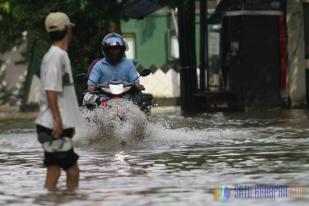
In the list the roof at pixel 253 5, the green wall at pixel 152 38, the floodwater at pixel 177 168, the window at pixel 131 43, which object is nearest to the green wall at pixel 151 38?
the green wall at pixel 152 38

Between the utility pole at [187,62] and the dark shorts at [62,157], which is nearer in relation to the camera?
the dark shorts at [62,157]

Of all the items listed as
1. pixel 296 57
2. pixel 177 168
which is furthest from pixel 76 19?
pixel 177 168

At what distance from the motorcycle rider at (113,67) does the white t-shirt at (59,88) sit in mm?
5580

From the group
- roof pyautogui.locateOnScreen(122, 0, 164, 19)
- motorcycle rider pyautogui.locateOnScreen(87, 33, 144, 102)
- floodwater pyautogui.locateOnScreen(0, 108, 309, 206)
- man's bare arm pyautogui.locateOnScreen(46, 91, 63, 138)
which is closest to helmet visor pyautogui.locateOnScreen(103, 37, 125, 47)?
motorcycle rider pyautogui.locateOnScreen(87, 33, 144, 102)

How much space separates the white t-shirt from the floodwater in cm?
73

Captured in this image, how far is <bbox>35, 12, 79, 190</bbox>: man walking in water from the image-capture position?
8.74 metres

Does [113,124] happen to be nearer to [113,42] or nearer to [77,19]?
[113,42]

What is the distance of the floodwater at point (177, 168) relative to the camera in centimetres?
879

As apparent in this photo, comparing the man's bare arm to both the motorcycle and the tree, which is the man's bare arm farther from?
the tree

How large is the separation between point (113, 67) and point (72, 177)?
578 centimetres

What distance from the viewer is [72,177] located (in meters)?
9.12

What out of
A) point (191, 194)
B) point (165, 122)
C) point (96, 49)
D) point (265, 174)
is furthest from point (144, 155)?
point (96, 49)

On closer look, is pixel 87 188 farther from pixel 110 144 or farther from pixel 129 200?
pixel 110 144

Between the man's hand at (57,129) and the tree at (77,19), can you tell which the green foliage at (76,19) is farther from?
the man's hand at (57,129)
